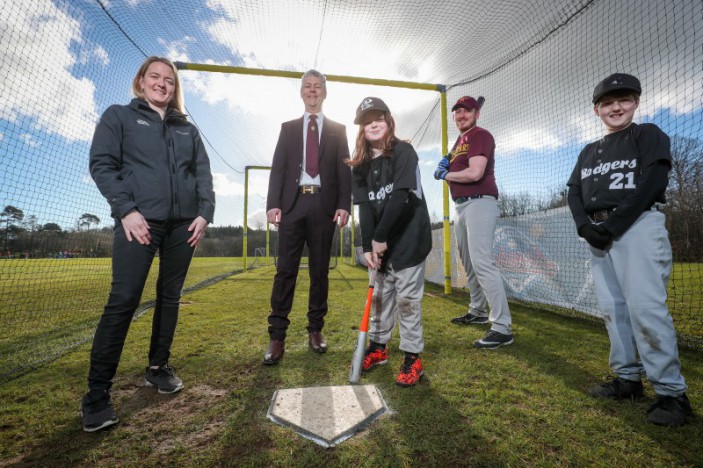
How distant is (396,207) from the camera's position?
6.96 ft

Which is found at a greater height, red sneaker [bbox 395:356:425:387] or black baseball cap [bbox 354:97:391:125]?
black baseball cap [bbox 354:97:391:125]

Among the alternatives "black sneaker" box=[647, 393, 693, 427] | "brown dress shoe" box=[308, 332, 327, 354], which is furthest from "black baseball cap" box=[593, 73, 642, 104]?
"brown dress shoe" box=[308, 332, 327, 354]

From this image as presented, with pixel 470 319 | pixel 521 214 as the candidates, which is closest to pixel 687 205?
pixel 521 214

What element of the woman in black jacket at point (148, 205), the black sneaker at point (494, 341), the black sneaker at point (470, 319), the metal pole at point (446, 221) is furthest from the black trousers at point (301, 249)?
the metal pole at point (446, 221)

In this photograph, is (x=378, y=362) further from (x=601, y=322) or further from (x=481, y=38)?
(x=481, y=38)

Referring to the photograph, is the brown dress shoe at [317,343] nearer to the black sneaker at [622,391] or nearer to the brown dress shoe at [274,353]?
the brown dress shoe at [274,353]

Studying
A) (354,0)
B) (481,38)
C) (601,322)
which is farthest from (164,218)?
(481,38)

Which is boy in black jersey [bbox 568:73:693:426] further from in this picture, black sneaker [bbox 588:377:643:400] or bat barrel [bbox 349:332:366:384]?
bat barrel [bbox 349:332:366:384]

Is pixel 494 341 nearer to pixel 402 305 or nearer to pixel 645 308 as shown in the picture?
pixel 402 305

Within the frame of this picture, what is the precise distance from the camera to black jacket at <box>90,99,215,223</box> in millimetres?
1737

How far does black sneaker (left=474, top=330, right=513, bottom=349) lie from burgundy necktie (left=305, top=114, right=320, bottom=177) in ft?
6.78

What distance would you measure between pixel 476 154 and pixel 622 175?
1336mm

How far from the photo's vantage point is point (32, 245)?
245 inches

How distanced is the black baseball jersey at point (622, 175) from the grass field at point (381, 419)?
1.04 metres
